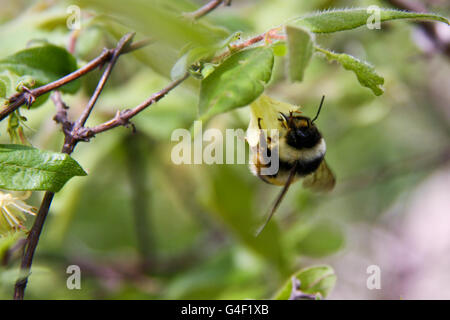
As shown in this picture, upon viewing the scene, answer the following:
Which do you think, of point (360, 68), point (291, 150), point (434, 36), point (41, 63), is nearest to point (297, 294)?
point (291, 150)

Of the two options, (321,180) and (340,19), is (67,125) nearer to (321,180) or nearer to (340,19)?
(340,19)

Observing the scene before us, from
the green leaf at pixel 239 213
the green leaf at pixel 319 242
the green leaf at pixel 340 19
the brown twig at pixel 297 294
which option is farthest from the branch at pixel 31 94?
the green leaf at pixel 319 242

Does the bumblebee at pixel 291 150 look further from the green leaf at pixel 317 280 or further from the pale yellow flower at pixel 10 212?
the pale yellow flower at pixel 10 212

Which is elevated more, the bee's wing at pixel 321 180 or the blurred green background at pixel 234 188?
the blurred green background at pixel 234 188

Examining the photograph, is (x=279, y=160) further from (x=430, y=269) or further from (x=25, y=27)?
(x=430, y=269)

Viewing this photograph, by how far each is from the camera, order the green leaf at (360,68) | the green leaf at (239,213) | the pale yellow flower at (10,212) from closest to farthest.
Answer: the green leaf at (360,68) < the pale yellow flower at (10,212) < the green leaf at (239,213)

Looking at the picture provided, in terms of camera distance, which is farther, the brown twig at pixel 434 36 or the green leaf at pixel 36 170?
the brown twig at pixel 434 36
